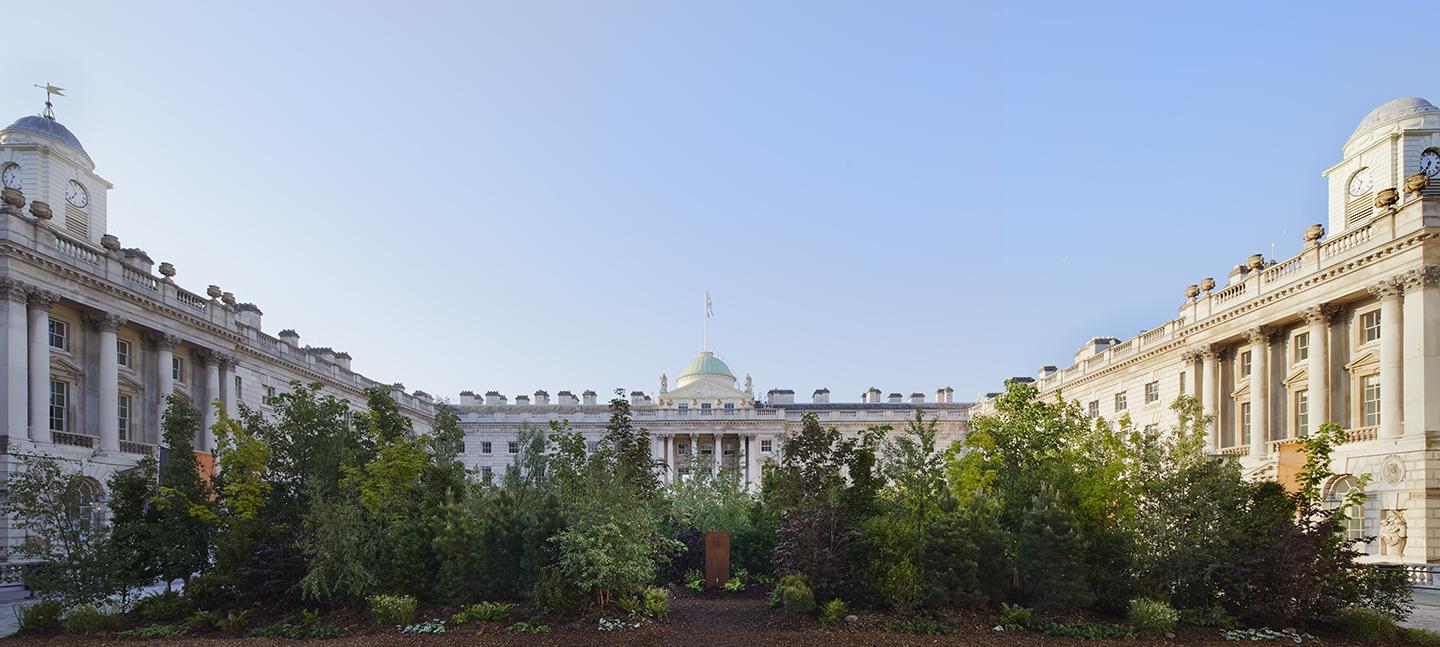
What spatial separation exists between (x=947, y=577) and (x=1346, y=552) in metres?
6.77

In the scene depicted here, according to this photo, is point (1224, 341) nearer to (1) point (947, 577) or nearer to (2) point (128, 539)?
(1) point (947, 577)

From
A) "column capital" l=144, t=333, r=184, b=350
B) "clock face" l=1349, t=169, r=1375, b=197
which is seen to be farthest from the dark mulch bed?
"clock face" l=1349, t=169, r=1375, b=197

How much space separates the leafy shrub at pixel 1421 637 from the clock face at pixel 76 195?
51997 millimetres

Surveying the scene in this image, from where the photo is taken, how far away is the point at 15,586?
25938 millimetres

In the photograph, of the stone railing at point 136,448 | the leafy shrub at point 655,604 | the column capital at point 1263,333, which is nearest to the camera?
the leafy shrub at point 655,604

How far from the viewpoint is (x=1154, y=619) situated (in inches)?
585

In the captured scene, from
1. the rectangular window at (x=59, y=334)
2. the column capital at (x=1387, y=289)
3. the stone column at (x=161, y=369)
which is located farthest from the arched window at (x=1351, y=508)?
the rectangular window at (x=59, y=334)

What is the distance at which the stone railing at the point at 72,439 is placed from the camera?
1180 inches

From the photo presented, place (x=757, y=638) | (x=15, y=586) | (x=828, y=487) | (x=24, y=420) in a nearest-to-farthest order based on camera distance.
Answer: (x=757, y=638) < (x=828, y=487) < (x=15, y=586) < (x=24, y=420)

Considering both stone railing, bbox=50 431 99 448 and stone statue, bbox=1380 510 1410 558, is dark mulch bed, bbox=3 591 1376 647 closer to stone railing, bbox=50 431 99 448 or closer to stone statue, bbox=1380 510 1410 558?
stone statue, bbox=1380 510 1410 558

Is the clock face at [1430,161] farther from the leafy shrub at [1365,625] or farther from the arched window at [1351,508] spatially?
the leafy shrub at [1365,625]

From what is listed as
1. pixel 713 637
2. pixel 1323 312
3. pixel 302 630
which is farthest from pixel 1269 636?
pixel 1323 312

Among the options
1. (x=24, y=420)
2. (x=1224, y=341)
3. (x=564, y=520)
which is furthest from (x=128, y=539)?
(x=1224, y=341)

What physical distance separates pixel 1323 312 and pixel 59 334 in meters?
44.5
